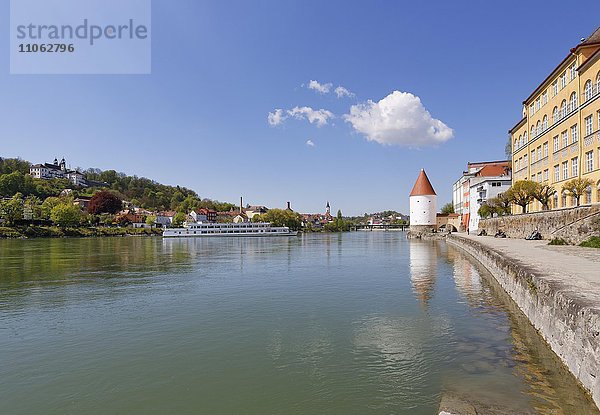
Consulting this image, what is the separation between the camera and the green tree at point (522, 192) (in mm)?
29094

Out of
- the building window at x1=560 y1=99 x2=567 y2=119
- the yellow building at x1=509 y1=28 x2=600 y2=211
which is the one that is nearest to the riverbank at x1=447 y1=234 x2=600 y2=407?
the yellow building at x1=509 y1=28 x2=600 y2=211

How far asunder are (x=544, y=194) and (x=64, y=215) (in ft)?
266

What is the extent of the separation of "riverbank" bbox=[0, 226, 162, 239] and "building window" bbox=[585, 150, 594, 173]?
79718mm

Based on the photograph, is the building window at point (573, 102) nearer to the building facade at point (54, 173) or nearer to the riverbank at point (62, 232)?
the riverbank at point (62, 232)

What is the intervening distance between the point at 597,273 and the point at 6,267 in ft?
89.8

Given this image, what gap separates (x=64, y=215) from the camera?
76.9 metres

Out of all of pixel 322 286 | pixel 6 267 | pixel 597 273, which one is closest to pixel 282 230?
pixel 6 267

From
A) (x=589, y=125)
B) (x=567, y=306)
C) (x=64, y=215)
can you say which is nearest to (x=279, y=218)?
(x=64, y=215)

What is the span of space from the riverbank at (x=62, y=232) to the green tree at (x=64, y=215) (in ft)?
4.95

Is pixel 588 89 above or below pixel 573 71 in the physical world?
below

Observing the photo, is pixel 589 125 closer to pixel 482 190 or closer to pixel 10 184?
pixel 482 190

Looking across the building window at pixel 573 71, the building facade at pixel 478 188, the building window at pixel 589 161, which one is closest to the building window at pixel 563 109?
the building window at pixel 573 71

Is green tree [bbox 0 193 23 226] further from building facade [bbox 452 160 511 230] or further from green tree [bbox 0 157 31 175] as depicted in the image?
building facade [bbox 452 160 511 230]

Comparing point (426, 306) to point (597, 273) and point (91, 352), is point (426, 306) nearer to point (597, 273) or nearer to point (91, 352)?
point (597, 273)
